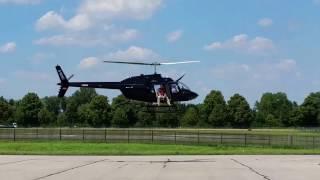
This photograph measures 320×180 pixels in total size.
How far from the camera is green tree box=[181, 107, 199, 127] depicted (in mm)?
139200

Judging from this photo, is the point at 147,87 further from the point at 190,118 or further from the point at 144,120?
the point at 190,118

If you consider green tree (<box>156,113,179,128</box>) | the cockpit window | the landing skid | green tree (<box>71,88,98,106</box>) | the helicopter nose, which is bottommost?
green tree (<box>156,113,179,128</box>)

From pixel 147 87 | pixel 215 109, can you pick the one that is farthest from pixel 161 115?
pixel 147 87

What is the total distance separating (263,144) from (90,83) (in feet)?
55.2

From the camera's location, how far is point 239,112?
147000mm

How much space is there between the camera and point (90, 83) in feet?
185

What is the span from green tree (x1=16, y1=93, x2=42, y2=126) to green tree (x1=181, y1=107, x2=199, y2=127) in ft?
114

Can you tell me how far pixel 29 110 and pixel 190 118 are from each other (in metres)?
38.3

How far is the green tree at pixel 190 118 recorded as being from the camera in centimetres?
13920

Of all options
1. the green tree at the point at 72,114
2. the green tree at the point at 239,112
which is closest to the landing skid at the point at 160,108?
the green tree at the point at 239,112

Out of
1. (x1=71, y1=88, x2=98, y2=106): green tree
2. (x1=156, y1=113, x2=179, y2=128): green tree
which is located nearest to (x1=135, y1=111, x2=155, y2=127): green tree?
(x1=156, y1=113, x2=179, y2=128): green tree

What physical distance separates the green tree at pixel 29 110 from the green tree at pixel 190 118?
114ft

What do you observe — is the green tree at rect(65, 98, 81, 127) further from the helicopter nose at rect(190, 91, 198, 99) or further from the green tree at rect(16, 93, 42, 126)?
the helicopter nose at rect(190, 91, 198, 99)
